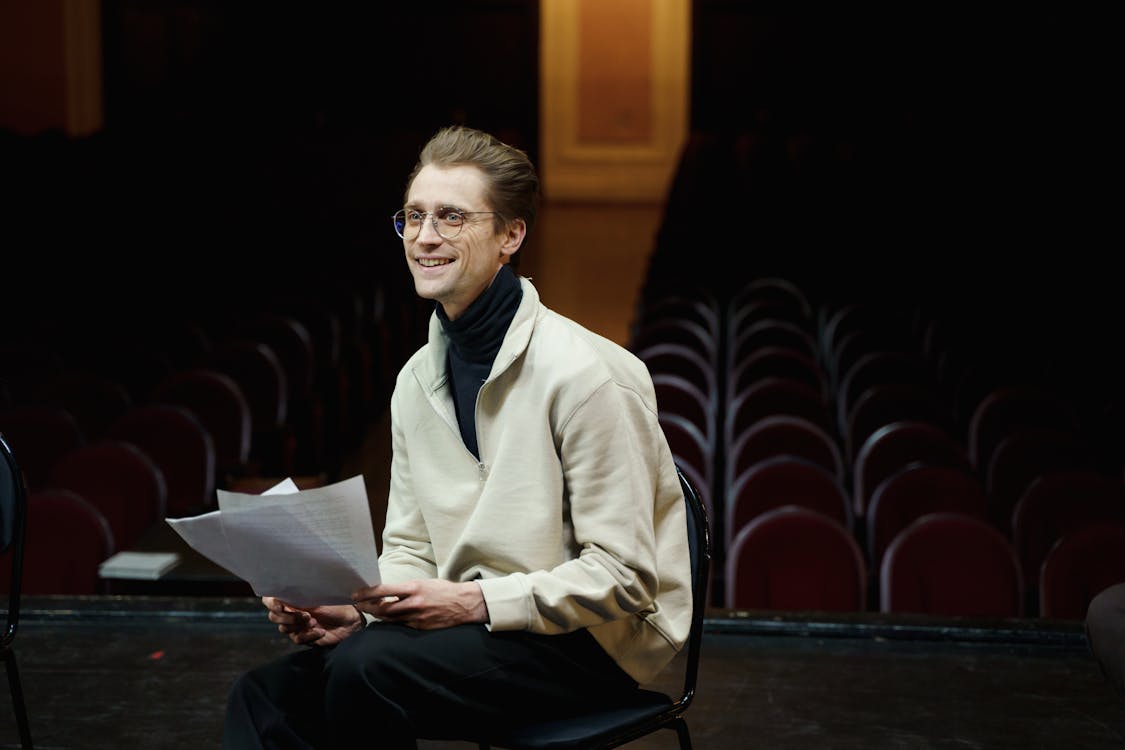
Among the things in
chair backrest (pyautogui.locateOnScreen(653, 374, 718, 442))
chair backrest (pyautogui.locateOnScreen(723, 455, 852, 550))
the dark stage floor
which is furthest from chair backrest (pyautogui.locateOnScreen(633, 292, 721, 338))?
the dark stage floor

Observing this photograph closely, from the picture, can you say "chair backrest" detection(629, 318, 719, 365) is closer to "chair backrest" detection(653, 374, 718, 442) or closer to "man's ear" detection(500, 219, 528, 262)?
"chair backrest" detection(653, 374, 718, 442)

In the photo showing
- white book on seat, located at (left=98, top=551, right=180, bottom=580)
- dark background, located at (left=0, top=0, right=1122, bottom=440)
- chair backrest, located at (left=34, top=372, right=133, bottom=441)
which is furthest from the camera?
dark background, located at (left=0, top=0, right=1122, bottom=440)

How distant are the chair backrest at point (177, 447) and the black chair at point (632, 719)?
76.5 inches

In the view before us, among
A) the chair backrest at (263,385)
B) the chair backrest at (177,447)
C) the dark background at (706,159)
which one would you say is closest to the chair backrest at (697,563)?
the chair backrest at (177,447)

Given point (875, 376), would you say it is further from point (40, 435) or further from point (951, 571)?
point (40, 435)

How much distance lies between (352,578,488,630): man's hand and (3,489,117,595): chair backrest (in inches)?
63.1

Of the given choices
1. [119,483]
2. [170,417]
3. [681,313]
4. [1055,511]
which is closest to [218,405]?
[170,417]

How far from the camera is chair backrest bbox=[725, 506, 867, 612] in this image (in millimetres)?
2299

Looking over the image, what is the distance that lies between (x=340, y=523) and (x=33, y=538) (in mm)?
1686

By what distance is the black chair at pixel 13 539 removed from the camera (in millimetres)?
1378

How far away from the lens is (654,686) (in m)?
1.77

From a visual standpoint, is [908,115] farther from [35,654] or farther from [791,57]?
[35,654]

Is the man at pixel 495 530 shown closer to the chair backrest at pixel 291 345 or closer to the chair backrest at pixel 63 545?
the chair backrest at pixel 63 545

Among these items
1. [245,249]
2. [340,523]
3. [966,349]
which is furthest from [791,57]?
[340,523]
